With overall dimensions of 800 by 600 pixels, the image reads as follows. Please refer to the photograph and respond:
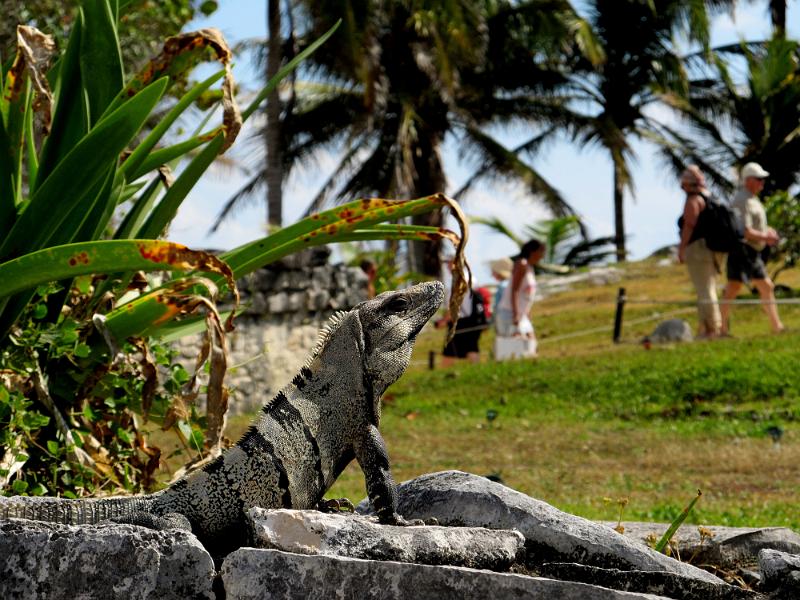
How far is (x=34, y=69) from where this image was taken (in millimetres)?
4469

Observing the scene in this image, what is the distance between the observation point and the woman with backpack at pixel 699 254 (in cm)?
1339

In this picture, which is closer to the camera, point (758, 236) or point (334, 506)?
point (334, 506)

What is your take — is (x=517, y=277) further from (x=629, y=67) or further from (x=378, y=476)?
(x=629, y=67)

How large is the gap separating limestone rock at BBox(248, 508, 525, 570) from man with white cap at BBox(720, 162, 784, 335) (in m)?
11.2

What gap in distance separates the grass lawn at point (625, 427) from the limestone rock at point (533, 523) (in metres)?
2.85

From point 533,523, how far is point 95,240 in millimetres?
2042

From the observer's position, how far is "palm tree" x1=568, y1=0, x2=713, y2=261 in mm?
32062

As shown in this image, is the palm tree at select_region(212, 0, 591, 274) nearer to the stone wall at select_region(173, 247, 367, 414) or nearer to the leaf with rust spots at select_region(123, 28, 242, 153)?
the stone wall at select_region(173, 247, 367, 414)

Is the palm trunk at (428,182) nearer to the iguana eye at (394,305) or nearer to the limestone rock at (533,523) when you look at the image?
the limestone rock at (533,523)

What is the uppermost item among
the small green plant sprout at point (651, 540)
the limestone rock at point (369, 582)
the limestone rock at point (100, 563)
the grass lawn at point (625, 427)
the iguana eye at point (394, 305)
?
the iguana eye at point (394, 305)

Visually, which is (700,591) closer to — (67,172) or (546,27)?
(67,172)

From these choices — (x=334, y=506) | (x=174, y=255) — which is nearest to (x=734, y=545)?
(x=334, y=506)

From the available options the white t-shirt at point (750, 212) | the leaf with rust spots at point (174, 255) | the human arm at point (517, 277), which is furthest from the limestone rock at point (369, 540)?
the white t-shirt at point (750, 212)

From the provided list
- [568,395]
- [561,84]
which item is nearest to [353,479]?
[568,395]
